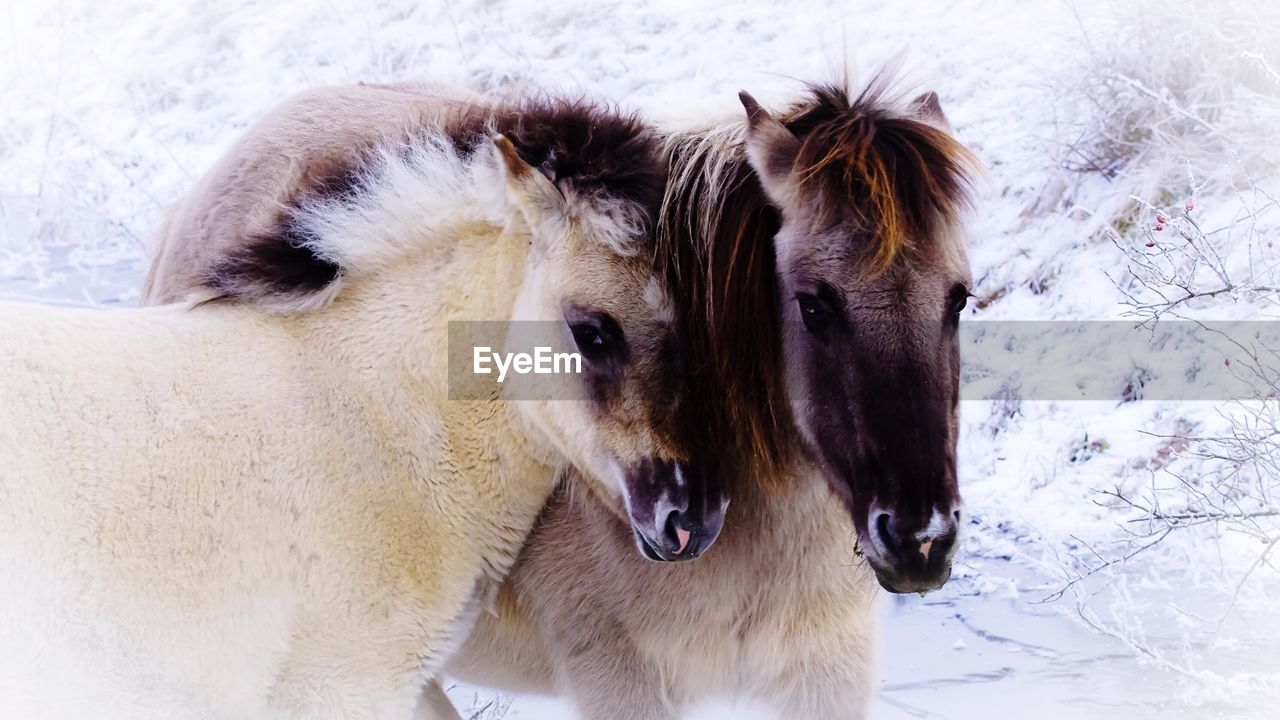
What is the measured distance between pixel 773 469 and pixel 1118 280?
423cm

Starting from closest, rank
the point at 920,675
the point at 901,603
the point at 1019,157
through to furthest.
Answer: the point at 920,675 → the point at 901,603 → the point at 1019,157

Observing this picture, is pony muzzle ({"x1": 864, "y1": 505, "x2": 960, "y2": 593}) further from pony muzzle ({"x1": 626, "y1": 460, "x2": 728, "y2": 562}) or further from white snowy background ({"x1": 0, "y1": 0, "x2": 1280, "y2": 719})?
white snowy background ({"x1": 0, "y1": 0, "x2": 1280, "y2": 719})

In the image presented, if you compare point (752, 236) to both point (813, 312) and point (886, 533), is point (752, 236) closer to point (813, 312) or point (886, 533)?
point (813, 312)

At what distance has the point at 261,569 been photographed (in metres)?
3.18

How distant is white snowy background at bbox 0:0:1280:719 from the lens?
16.1 ft

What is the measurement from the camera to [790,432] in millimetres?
3422

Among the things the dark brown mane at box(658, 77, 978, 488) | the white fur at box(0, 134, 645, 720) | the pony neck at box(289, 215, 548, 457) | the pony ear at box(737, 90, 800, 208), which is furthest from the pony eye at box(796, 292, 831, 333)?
the pony neck at box(289, 215, 548, 457)

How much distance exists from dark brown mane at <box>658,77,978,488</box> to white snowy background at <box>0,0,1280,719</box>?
0.26m

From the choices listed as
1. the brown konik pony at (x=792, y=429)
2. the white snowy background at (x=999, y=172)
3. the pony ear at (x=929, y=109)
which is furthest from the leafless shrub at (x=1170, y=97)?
the brown konik pony at (x=792, y=429)

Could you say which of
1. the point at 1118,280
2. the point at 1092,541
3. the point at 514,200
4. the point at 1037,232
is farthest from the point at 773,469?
the point at 1037,232

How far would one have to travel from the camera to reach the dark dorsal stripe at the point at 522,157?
3.45 meters

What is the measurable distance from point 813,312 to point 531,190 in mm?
898

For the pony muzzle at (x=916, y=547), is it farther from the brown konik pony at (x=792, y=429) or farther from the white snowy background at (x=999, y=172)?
the white snowy background at (x=999, y=172)

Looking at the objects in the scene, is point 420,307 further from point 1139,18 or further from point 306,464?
point 1139,18
